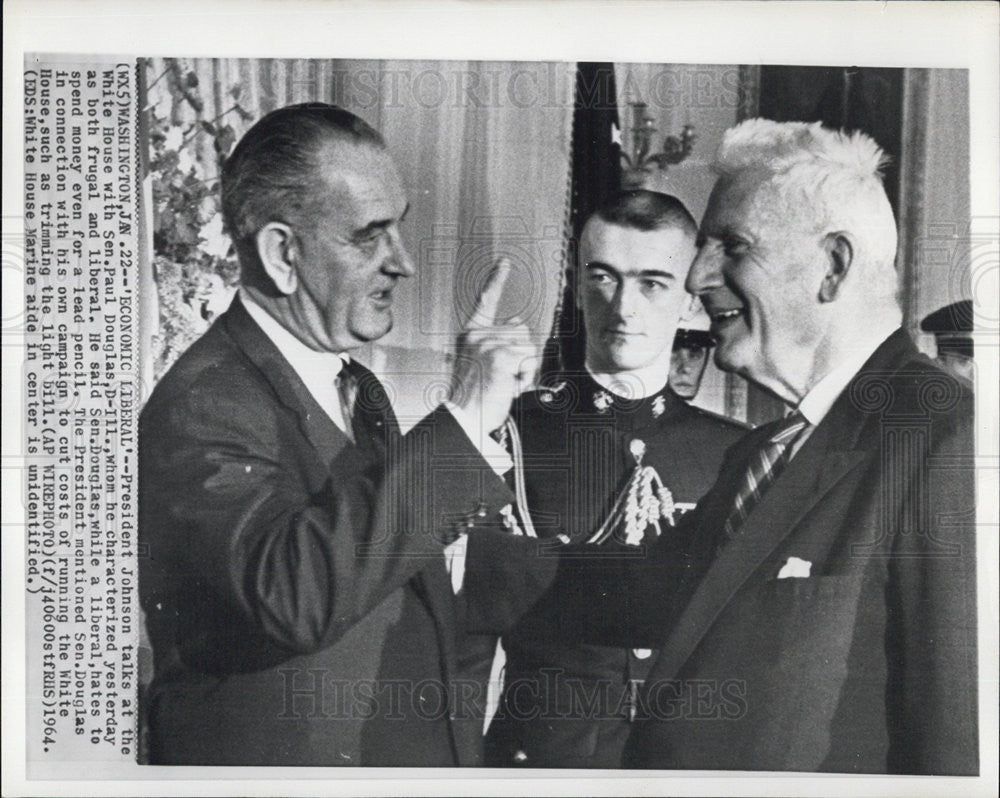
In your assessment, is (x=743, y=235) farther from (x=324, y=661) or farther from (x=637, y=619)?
(x=324, y=661)

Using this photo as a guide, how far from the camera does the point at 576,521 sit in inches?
96.7

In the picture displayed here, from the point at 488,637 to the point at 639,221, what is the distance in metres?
1.20

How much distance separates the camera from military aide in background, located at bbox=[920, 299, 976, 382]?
2.49m

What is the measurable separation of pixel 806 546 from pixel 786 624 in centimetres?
22

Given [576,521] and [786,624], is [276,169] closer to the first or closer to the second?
[576,521]

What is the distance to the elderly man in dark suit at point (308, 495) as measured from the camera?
2.42 metres

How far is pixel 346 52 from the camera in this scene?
8.12ft

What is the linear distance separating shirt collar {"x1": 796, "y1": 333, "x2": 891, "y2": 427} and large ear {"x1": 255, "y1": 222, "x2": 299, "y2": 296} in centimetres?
143

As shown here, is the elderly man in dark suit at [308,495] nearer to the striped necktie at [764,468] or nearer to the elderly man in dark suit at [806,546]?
the elderly man in dark suit at [806,546]

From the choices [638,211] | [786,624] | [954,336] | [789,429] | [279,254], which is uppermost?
[638,211]

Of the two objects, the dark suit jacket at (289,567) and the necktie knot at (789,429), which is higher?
the necktie knot at (789,429)

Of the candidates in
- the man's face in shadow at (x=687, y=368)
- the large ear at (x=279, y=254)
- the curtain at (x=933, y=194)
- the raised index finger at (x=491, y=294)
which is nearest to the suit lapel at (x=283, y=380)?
the large ear at (x=279, y=254)

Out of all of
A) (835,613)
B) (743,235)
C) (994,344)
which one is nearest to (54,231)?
(743,235)

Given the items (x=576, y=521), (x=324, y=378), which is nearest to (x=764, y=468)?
(x=576, y=521)
